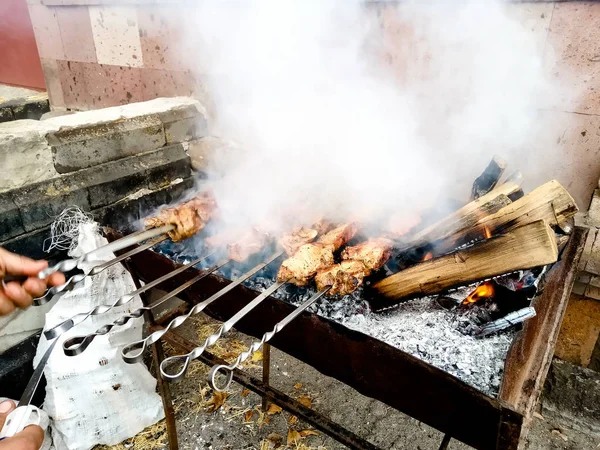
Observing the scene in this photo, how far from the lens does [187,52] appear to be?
15.8 feet

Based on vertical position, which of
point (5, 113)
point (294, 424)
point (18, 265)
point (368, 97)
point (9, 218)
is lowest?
point (294, 424)

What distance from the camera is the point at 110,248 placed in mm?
2566

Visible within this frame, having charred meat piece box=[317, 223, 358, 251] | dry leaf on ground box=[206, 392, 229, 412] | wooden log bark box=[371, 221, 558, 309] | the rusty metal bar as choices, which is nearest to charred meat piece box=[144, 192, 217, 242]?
the rusty metal bar

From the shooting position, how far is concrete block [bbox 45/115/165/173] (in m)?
3.71

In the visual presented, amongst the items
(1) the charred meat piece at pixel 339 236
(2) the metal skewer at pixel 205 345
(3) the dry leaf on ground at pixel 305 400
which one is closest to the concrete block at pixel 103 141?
(1) the charred meat piece at pixel 339 236

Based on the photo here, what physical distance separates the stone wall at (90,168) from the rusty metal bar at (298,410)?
1419 millimetres

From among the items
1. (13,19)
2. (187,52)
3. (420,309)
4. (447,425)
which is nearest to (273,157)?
(187,52)

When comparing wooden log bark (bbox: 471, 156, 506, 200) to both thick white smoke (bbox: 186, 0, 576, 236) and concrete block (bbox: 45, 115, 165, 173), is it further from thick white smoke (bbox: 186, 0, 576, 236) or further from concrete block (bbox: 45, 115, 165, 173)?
concrete block (bbox: 45, 115, 165, 173)

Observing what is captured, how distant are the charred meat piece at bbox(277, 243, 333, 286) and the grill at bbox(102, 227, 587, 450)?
0.22 metres

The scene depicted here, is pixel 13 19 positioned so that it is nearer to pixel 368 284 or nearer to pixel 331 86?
pixel 331 86

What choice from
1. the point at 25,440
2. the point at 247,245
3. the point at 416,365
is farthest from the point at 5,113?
the point at 416,365

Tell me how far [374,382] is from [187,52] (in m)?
4.29

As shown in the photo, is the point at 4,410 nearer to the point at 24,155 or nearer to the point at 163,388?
the point at 163,388

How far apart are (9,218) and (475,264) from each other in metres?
3.57
